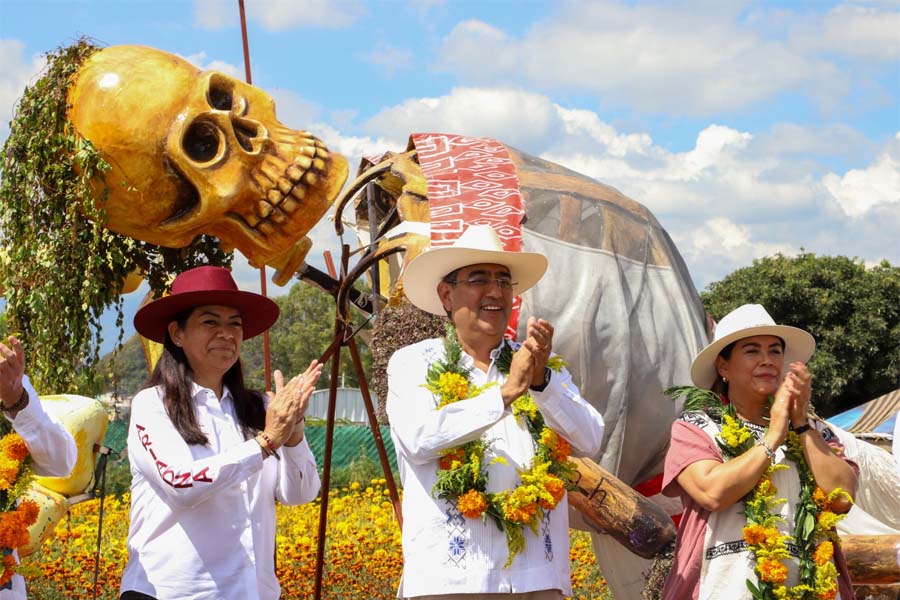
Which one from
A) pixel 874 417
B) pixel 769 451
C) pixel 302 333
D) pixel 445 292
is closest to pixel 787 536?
pixel 769 451

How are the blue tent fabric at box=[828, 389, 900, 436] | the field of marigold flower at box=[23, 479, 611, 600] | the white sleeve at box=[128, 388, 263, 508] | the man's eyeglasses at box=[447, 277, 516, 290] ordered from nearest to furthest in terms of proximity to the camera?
the white sleeve at box=[128, 388, 263, 508] < the man's eyeglasses at box=[447, 277, 516, 290] < the field of marigold flower at box=[23, 479, 611, 600] < the blue tent fabric at box=[828, 389, 900, 436]

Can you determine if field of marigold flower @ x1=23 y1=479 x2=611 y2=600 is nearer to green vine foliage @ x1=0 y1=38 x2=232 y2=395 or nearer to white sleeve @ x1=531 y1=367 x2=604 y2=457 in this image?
green vine foliage @ x1=0 y1=38 x2=232 y2=395

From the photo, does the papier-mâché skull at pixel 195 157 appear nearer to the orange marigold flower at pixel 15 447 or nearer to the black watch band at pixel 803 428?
the orange marigold flower at pixel 15 447

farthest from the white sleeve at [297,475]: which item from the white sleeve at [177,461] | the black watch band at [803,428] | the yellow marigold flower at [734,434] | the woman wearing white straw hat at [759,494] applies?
the black watch band at [803,428]

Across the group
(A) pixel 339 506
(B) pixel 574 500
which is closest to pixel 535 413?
(B) pixel 574 500

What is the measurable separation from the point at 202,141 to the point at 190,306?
191cm

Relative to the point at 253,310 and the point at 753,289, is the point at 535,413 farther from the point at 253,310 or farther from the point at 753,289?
the point at 753,289

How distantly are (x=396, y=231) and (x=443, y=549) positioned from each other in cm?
248

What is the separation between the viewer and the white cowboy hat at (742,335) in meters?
4.17

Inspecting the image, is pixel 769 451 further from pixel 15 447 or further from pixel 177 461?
pixel 15 447

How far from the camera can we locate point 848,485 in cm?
393

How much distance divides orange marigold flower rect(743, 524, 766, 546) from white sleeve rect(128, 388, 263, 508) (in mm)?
1736

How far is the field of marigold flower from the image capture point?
23.0 ft

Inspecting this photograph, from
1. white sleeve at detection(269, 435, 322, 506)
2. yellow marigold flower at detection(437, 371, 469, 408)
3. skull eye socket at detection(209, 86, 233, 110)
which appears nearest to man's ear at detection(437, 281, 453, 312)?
yellow marigold flower at detection(437, 371, 469, 408)
